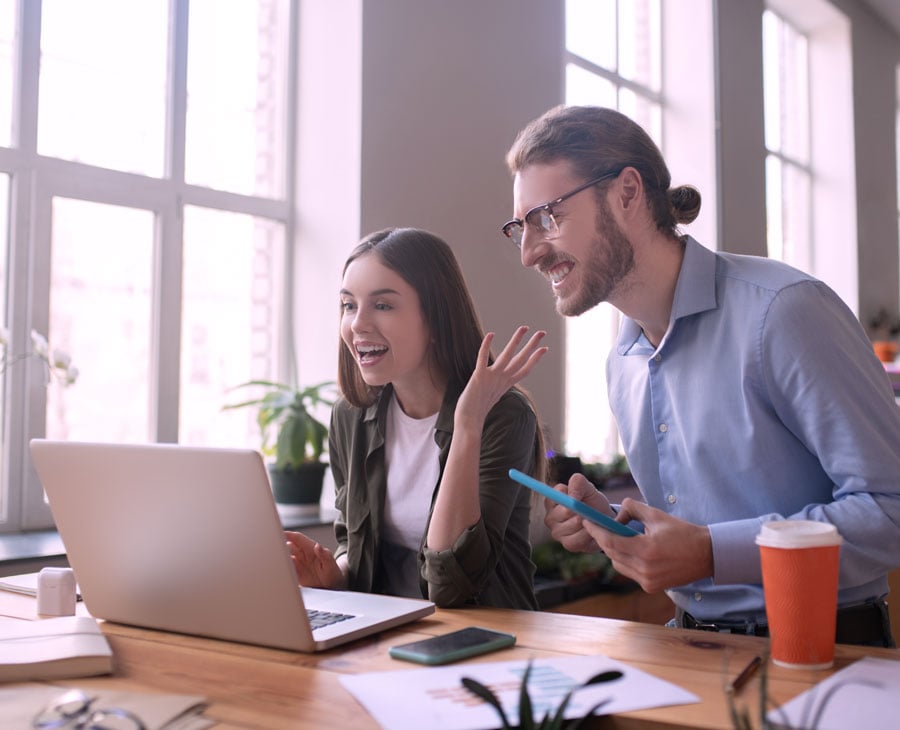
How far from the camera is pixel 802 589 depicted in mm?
1074

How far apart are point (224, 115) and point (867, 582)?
2.70m

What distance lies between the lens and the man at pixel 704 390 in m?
1.32

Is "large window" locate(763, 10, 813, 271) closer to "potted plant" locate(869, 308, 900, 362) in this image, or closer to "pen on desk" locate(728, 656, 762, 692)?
"potted plant" locate(869, 308, 900, 362)

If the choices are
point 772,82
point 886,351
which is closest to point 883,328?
point 886,351

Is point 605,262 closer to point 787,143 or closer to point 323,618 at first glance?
point 323,618

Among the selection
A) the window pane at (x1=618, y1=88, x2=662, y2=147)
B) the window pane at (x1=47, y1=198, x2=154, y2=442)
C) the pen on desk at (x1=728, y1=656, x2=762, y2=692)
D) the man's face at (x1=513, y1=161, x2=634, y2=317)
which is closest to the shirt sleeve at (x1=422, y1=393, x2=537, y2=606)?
the man's face at (x1=513, y1=161, x2=634, y2=317)

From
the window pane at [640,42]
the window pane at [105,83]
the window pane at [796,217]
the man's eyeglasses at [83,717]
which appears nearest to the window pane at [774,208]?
the window pane at [796,217]

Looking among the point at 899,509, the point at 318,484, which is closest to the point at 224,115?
the point at 318,484

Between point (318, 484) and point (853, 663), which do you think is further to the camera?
point (318, 484)

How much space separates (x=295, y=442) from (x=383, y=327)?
1216 millimetres

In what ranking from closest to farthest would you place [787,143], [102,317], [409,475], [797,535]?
[797,535]
[409,475]
[102,317]
[787,143]

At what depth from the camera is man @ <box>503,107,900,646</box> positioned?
1324 mm

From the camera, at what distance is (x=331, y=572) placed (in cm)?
177

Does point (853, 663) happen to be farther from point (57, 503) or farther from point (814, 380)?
point (57, 503)
